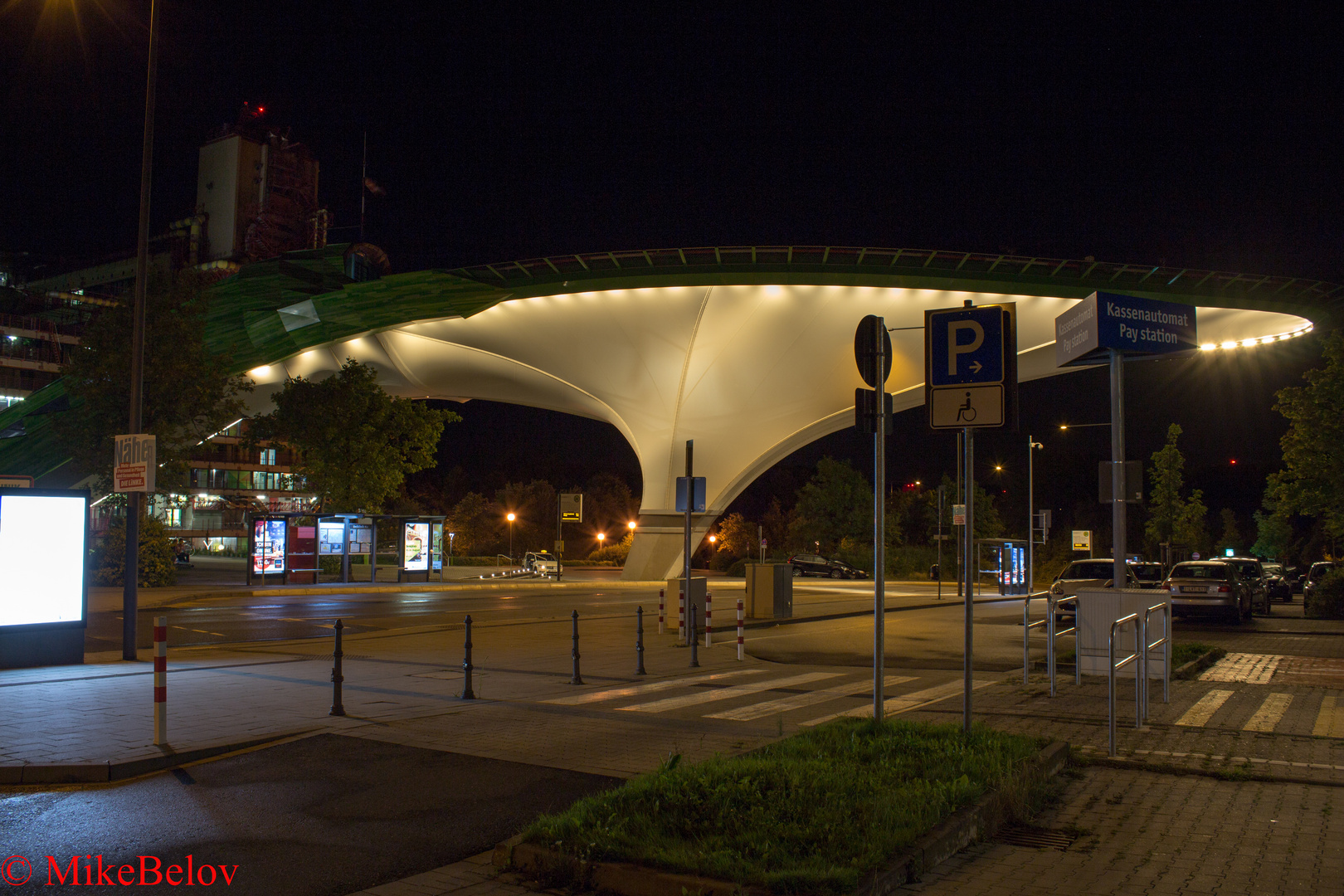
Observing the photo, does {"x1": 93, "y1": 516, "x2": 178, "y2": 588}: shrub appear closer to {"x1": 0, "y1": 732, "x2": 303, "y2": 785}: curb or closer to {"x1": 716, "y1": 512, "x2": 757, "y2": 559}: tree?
{"x1": 0, "y1": 732, "x2": 303, "y2": 785}: curb

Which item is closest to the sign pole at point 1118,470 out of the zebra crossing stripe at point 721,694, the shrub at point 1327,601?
the zebra crossing stripe at point 721,694

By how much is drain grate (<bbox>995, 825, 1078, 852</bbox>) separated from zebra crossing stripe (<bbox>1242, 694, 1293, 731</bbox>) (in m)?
3.89

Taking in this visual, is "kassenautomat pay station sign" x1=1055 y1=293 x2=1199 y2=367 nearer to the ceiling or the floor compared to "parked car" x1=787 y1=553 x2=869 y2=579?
nearer to the ceiling

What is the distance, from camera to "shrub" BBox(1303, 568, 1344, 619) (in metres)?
24.4

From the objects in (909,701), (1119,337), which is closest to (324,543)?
(909,701)

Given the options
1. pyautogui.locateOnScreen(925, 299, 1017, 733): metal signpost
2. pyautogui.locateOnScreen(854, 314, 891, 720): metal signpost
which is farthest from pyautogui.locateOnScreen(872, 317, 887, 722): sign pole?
pyautogui.locateOnScreen(925, 299, 1017, 733): metal signpost

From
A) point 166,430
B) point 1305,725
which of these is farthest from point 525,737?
point 166,430

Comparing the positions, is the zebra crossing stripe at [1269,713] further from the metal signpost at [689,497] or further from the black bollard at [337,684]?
the black bollard at [337,684]

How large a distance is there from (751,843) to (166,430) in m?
28.8

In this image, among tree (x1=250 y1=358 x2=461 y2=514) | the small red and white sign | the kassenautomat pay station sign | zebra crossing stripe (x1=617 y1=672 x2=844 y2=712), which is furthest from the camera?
tree (x1=250 y1=358 x2=461 y2=514)

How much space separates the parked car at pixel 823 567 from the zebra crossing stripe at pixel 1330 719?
134ft

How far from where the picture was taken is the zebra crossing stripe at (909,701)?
365 inches

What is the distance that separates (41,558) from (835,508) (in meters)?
51.4

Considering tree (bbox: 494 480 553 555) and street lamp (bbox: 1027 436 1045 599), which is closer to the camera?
street lamp (bbox: 1027 436 1045 599)
